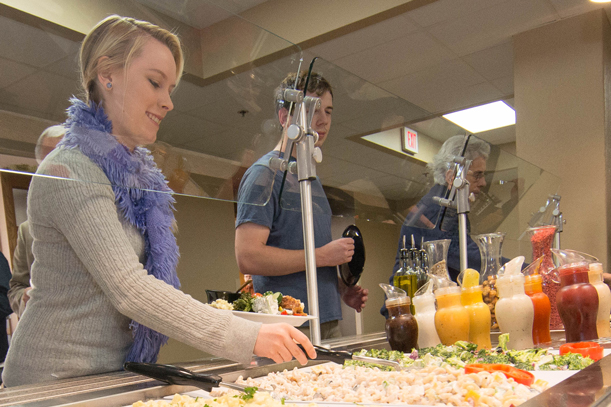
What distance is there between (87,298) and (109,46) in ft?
1.64

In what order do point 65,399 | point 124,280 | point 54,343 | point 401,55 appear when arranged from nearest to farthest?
point 65,399 → point 124,280 → point 54,343 → point 401,55

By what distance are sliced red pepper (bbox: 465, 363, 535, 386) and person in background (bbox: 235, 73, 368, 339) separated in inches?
29.5

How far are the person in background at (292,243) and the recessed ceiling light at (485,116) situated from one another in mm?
4121

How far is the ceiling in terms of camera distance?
34.4 inches

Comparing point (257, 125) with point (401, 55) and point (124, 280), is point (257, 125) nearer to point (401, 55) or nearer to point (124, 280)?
point (124, 280)

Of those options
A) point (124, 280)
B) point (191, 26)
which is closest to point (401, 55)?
point (191, 26)

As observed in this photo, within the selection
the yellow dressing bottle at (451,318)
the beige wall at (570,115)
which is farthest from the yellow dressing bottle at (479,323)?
the beige wall at (570,115)

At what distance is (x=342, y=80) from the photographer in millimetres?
1780

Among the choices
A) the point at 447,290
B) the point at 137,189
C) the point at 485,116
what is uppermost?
the point at 485,116

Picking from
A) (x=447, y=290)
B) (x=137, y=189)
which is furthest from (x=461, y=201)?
(x=137, y=189)

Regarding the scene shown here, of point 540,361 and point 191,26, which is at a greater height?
point 191,26

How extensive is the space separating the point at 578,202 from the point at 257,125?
3.50 metres

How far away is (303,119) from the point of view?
1.39 m

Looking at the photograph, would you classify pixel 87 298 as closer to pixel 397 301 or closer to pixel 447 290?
pixel 397 301
